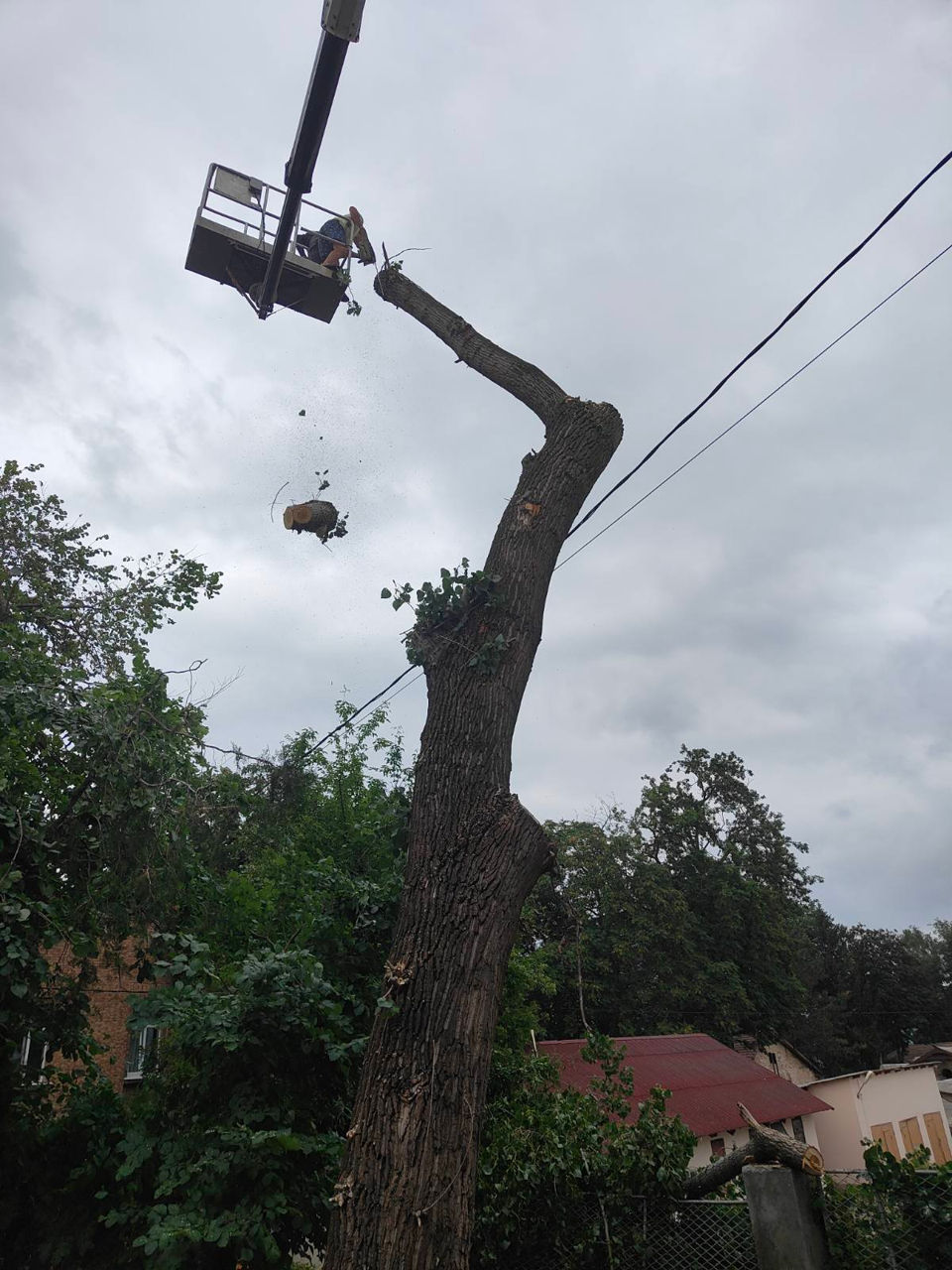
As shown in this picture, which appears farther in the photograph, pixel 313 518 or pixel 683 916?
pixel 683 916

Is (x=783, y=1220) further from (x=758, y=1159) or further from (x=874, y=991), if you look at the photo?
(x=874, y=991)

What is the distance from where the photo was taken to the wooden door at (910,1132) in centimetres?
2262

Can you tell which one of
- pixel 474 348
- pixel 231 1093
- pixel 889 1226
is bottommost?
pixel 889 1226

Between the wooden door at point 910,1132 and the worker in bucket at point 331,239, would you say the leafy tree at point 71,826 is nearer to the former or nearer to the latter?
the worker in bucket at point 331,239

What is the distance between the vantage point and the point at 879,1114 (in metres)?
22.2

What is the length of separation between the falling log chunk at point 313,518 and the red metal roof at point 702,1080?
469 inches

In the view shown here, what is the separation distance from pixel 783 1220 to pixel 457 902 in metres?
2.19

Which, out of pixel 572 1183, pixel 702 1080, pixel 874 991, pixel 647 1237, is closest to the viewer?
pixel 647 1237

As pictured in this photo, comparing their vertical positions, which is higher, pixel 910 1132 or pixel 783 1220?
pixel 783 1220

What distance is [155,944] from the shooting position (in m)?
5.61

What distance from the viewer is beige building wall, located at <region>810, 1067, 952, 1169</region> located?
21484 millimetres

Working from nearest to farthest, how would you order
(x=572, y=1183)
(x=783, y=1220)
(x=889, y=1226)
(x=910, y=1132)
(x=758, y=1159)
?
(x=889, y=1226) → (x=783, y=1220) → (x=758, y=1159) → (x=572, y=1183) → (x=910, y=1132)

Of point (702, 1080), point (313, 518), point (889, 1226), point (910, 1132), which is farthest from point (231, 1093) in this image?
point (910, 1132)

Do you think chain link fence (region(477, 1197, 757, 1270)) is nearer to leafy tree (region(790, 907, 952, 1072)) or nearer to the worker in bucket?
the worker in bucket
